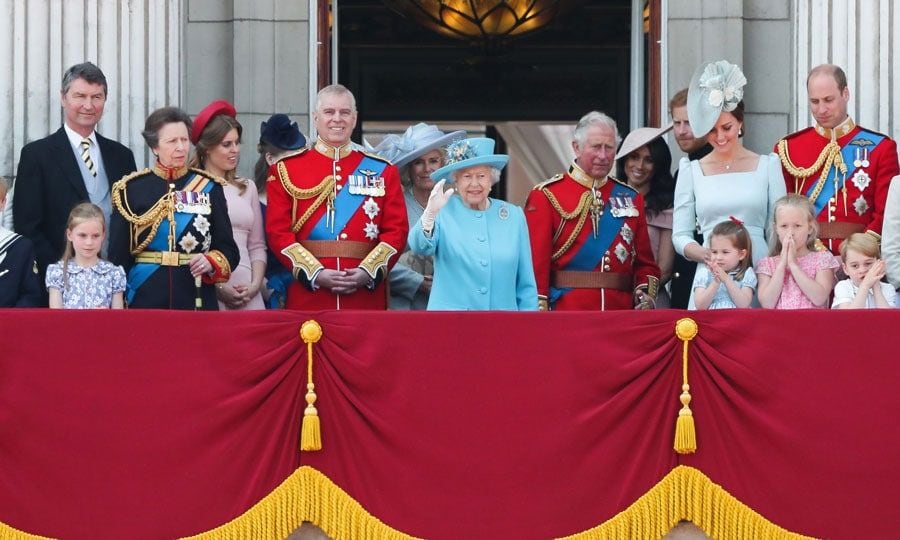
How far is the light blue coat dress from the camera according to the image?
8.86 m

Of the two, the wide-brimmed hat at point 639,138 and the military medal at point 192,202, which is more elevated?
the wide-brimmed hat at point 639,138

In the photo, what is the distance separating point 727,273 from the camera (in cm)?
888

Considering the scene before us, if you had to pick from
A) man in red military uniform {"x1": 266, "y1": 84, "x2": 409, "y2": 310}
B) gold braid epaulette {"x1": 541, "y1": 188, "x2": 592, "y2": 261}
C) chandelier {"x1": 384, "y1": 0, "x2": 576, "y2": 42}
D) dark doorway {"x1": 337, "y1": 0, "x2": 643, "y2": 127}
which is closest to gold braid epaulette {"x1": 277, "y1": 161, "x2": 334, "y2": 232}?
man in red military uniform {"x1": 266, "y1": 84, "x2": 409, "y2": 310}

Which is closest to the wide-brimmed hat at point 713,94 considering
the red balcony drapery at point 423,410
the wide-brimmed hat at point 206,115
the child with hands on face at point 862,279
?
the child with hands on face at point 862,279

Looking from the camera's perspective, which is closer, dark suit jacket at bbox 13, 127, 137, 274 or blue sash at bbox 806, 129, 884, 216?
dark suit jacket at bbox 13, 127, 137, 274

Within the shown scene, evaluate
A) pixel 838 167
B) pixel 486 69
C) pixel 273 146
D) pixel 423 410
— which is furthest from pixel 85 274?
pixel 486 69

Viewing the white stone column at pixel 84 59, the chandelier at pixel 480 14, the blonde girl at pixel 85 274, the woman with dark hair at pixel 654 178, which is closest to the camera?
the blonde girl at pixel 85 274

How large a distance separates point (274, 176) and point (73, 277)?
1.13 metres

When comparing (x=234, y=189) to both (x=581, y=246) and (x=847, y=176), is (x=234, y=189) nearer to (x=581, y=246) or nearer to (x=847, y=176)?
(x=581, y=246)

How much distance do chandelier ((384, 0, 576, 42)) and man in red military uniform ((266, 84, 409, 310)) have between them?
492cm

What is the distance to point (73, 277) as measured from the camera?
28.7 feet

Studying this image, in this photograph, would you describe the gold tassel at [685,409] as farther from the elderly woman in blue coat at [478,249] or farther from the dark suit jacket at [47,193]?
the dark suit jacket at [47,193]

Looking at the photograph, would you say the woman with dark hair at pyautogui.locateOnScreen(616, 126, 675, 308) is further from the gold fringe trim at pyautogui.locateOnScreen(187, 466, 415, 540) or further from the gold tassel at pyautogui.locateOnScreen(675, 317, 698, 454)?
the gold fringe trim at pyautogui.locateOnScreen(187, 466, 415, 540)

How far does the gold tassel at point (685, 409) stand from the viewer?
7.98 m
